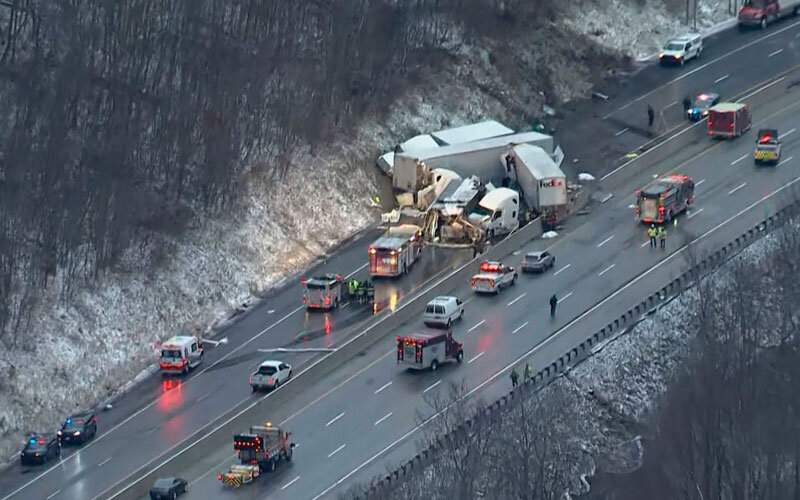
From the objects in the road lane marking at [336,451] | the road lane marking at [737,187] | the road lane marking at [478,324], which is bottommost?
the road lane marking at [336,451]

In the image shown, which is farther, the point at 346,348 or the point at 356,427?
the point at 346,348

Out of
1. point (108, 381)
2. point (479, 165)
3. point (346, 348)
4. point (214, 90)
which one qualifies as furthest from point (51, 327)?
point (479, 165)

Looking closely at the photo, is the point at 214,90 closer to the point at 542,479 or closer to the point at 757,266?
the point at 757,266

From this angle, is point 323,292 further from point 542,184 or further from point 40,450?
point 40,450

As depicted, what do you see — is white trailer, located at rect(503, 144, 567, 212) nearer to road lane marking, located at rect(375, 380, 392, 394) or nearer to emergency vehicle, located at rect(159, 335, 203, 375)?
road lane marking, located at rect(375, 380, 392, 394)

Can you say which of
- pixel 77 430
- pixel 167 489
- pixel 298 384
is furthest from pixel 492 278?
pixel 167 489

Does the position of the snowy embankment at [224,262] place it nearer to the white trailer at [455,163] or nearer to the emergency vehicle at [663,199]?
the white trailer at [455,163]

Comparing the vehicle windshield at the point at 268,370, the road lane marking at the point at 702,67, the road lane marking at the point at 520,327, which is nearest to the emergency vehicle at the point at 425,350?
the road lane marking at the point at 520,327
